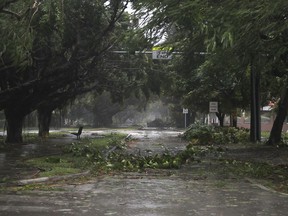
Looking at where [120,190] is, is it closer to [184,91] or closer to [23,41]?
A: [23,41]

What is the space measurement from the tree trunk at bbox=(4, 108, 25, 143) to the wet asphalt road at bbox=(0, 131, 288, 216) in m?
14.8

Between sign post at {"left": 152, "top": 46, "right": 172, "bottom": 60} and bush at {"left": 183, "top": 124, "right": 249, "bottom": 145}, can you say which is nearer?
sign post at {"left": 152, "top": 46, "right": 172, "bottom": 60}

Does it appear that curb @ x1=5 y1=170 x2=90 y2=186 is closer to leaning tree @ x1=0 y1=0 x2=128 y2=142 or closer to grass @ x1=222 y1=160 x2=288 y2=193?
leaning tree @ x1=0 y1=0 x2=128 y2=142

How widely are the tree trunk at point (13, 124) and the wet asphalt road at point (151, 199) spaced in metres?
14.8

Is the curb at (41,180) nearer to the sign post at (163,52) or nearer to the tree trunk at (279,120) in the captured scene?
the sign post at (163,52)

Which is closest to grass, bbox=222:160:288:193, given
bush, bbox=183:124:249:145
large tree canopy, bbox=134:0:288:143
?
large tree canopy, bbox=134:0:288:143

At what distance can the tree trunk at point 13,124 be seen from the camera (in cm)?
2678

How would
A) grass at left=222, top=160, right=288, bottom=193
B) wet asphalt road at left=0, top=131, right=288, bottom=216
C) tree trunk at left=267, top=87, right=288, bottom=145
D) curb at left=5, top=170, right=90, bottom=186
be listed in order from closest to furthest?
wet asphalt road at left=0, top=131, right=288, bottom=216 → curb at left=5, top=170, right=90, bottom=186 → grass at left=222, top=160, right=288, bottom=193 → tree trunk at left=267, top=87, right=288, bottom=145

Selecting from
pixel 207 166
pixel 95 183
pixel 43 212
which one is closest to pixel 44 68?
pixel 207 166

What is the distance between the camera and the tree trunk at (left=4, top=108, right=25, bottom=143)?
26.8 metres

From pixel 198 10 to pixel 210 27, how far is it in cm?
52

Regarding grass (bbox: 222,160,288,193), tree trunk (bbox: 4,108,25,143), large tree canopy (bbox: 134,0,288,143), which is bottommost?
grass (bbox: 222,160,288,193)

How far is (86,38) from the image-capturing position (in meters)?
21.2

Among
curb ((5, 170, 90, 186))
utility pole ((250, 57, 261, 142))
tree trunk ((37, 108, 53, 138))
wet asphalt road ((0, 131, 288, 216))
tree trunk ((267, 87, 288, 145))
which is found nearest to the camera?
wet asphalt road ((0, 131, 288, 216))
